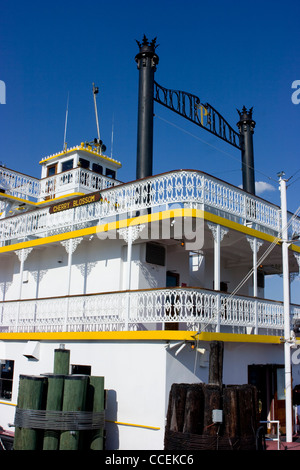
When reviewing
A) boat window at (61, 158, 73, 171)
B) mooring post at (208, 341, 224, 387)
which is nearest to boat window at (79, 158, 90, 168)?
boat window at (61, 158, 73, 171)

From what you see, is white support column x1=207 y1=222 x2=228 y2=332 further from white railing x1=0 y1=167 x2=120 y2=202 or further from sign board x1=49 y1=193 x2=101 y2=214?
white railing x1=0 y1=167 x2=120 y2=202

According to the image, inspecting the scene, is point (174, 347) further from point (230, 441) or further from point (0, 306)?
point (0, 306)

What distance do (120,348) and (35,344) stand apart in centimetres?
352

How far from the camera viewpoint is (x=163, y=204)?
39.3ft

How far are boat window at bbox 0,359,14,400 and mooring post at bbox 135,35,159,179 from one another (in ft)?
23.7

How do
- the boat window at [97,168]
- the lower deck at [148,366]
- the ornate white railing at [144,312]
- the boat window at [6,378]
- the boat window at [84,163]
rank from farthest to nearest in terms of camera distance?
1. the boat window at [97,168]
2. the boat window at [84,163]
3. the boat window at [6,378]
4. the ornate white railing at [144,312]
5. the lower deck at [148,366]

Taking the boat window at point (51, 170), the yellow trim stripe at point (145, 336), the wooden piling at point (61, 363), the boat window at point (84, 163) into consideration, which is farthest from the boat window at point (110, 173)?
the wooden piling at point (61, 363)

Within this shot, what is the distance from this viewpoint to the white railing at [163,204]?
38.8ft

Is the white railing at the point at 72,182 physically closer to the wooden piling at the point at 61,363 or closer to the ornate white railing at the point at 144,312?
the ornate white railing at the point at 144,312

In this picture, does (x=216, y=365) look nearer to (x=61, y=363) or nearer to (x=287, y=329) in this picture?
(x=287, y=329)

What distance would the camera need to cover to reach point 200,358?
11125 mm

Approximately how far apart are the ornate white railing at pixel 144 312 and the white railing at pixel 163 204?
2297 mm

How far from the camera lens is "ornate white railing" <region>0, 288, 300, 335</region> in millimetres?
10859

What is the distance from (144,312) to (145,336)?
1.92m
